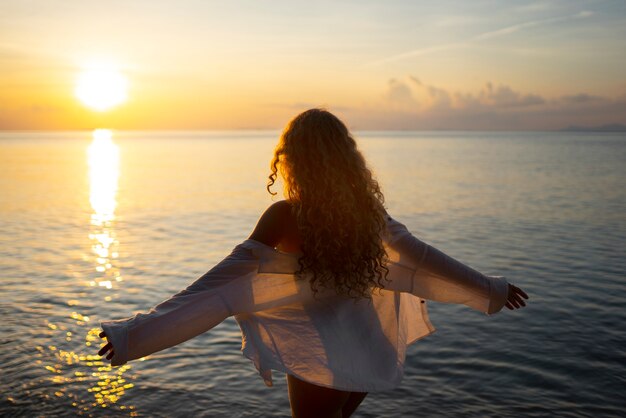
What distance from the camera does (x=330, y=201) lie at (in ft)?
12.9

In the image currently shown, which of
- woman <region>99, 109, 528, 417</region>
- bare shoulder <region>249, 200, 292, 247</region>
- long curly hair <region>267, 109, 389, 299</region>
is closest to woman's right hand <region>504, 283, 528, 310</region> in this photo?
woman <region>99, 109, 528, 417</region>

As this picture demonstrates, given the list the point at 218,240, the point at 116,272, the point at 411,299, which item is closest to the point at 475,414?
the point at 411,299

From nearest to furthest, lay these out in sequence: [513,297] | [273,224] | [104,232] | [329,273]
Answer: [273,224], [329,273], [513,297], [104,232]

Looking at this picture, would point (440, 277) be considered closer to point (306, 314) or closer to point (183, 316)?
point (306, 314)

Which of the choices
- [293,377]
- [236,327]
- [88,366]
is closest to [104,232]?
[236,327]

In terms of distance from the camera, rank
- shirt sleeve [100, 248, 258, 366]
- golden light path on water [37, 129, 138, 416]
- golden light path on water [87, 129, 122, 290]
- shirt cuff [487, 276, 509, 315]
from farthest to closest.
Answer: golden light path on water [87, 129, 122, 290], golden light path on water [37, 129, 138, 416], shirt cuff [487, 276, 509, 315], shirt sleeve [100, 248, 258, 366]

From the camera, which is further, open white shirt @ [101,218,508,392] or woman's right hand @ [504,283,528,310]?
woman's right hand @ [504,283,528,310]

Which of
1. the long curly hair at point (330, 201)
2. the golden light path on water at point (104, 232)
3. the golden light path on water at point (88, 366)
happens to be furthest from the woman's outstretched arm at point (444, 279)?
the golden light path on water at point (104, 232)

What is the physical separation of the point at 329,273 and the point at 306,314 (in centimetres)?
35

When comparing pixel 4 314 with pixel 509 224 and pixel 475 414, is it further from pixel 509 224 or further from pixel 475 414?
pixel 509 224

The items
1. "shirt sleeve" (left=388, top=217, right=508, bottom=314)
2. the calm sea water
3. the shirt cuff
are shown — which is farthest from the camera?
the calm sea water

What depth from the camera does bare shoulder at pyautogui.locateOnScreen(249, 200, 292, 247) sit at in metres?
3.85

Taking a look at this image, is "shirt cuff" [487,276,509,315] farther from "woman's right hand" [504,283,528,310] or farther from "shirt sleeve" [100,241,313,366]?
"shirt sleeve" [100,241,313,366]

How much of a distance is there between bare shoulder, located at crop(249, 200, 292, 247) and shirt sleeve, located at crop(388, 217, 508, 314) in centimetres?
73
